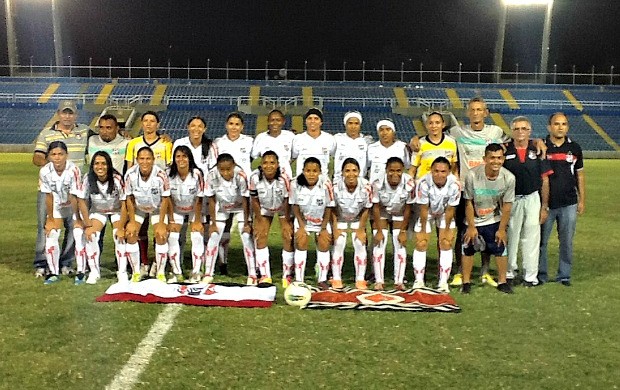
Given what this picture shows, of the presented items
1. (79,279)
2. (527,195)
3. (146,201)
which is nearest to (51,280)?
(79,279)

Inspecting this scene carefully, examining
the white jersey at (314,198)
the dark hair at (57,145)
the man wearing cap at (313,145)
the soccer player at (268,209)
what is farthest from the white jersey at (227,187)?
the dark hair at (57,145)

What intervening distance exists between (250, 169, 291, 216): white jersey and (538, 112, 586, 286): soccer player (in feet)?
8.70

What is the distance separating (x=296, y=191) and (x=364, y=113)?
1187 inches

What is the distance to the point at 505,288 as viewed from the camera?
654 cm

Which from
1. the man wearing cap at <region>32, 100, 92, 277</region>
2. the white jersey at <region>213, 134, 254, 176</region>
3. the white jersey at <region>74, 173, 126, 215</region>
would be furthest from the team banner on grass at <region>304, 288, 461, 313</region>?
the man wearing cap at <region>32, 100, 92, 277</region>

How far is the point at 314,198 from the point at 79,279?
2419mm

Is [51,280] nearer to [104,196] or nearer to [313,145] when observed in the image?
[104,196]

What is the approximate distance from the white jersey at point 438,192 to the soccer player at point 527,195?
0.68m

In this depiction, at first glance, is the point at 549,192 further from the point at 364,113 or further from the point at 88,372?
the point at 364,113

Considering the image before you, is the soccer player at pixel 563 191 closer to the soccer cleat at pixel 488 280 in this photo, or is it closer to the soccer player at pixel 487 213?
the soccer cleat at pixel 488 280

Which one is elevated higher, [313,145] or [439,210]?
[313,145]

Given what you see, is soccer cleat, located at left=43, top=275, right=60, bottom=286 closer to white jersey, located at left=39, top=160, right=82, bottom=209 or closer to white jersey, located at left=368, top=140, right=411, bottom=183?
white jersey, located at left=39, top=160, right=82, bottom=209

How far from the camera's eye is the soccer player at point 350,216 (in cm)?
649

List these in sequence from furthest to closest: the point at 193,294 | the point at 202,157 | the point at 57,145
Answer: the point at 202,157, the point at 57,145, the point at 193,294
